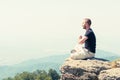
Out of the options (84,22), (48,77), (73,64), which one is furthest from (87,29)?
(48,77)

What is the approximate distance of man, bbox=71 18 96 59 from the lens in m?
19.9

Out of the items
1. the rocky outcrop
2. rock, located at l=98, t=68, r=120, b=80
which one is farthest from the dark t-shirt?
rock, located at l=98, t=68, r=120, b=80

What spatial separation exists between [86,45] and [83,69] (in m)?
2.55

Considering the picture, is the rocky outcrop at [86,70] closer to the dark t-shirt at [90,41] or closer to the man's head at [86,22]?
the dark t-shirt at [90,41]

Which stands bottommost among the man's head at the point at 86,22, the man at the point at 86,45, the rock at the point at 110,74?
the rock at the point at 110,74

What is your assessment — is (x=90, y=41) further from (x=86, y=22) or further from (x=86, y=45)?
(x=86, y=22)

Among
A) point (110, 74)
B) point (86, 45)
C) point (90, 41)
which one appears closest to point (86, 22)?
point (90, 41)

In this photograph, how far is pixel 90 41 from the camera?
20234mm

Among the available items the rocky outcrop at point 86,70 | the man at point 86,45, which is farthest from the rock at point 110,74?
the man at point 86,45

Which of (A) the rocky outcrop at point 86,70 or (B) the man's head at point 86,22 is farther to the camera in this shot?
(B) the man's head at point 86,22

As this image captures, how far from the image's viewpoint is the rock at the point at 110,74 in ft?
55.3

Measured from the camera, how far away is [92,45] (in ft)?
66.8

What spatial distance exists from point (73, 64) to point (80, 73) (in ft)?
2.63

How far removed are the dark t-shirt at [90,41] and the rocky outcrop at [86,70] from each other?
133cm
